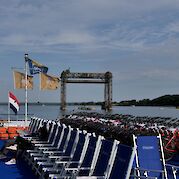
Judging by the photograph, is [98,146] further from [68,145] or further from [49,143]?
[49,143]

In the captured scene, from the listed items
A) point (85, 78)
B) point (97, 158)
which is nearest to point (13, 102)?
point (97, 158)

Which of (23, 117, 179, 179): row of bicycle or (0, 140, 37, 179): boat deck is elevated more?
(23, 117, 179, 179): row of bicycle

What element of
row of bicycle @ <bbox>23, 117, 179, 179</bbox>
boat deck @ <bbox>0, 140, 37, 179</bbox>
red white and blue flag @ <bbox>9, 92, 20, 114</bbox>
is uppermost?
red white and blue flag @ <bbox>9, 92, 20, 114</bbox>

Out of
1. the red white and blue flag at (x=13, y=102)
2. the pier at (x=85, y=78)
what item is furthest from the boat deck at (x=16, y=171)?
the pier at (x=85, y=78)

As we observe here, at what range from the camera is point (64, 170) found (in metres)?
6.89

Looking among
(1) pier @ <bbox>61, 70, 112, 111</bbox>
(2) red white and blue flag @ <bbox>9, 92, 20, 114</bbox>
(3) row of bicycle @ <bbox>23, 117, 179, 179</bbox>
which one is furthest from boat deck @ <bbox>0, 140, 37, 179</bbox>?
(1) pier @ <bbox>61, 70, 112, 111</bbox>

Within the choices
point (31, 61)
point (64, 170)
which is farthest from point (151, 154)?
point (31, 61)

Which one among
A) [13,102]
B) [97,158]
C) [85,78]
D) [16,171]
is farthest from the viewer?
[85,78]

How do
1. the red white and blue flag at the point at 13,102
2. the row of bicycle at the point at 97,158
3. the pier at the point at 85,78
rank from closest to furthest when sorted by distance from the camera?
the row of bicycle at the point at 97,158, the red white and blue flag at the point at 13,102, the pier at the point at 85,78

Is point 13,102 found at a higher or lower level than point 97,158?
higher

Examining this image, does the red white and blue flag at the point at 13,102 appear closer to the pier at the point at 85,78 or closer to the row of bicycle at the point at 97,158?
the row of bicycle at the point at 97,158

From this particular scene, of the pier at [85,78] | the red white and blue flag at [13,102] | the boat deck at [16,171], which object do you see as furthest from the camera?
the pier at [85,78]

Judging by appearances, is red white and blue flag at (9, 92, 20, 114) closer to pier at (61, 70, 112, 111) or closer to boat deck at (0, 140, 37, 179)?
boat deck at (0, 140, 37, 179)

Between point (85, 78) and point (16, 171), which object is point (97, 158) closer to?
point (16, 171)
